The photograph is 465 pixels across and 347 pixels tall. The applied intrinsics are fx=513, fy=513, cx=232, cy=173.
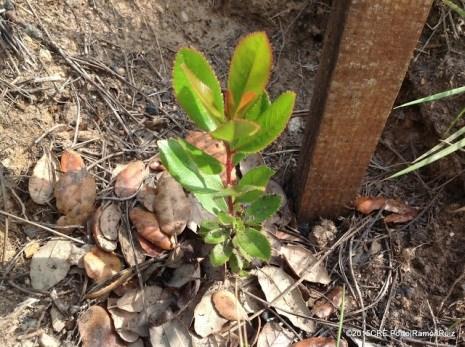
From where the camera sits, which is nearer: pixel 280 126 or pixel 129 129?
pixel 280 126

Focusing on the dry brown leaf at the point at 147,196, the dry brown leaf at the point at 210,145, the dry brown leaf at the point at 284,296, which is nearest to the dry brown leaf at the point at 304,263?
the dry brown leaf at the point at 284,296

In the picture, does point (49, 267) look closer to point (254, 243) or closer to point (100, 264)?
point (100, 264)

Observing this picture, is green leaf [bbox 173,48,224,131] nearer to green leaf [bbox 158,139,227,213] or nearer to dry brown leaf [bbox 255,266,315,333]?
green leaf [bbox 158,139,227,213]

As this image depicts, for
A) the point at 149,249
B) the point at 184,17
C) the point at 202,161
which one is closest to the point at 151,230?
the point at 149,249

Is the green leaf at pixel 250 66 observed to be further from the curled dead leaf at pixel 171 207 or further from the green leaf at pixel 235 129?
the curled dead leaf at pixel 171 207

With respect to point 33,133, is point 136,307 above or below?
below

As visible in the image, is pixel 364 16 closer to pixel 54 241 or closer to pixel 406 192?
pixel 406 192

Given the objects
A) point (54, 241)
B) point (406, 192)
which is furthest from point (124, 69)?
point (406, 192)
